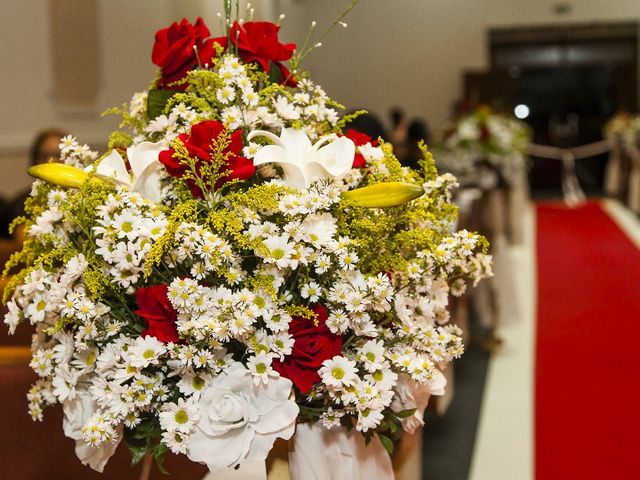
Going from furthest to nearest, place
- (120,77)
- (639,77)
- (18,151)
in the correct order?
(639,77) → (120,77) → (18,151)

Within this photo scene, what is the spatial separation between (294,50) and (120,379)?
642 mm

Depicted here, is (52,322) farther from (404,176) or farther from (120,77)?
(120,77)

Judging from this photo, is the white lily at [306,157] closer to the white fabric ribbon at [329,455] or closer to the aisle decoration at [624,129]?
the white fabric ribbon at [329,455]

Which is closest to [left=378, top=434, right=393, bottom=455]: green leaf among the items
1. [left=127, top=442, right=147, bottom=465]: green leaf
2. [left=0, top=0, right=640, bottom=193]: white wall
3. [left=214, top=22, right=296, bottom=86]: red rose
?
[left=127, top=442, right=147, bottom=465]: green leaf

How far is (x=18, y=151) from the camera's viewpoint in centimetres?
695

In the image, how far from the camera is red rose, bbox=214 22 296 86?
1506mm

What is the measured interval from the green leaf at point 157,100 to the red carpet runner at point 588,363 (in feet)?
9.20

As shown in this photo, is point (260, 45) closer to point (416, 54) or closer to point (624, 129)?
point (624, 129)

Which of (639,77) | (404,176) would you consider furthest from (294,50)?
(639,77)

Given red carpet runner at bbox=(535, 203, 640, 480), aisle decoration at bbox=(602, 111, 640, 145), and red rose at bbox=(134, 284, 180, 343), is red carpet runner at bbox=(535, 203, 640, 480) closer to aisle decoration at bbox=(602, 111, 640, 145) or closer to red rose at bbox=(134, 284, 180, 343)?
red rose at bbox=(134, 284, 180, 343)

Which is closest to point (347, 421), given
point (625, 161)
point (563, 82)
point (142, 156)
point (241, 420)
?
point (241, 420)

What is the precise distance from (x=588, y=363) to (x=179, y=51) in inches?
180

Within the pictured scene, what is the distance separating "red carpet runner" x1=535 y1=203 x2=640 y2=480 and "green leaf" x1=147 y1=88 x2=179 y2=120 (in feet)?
9.20

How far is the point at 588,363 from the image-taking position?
5.52 meters
